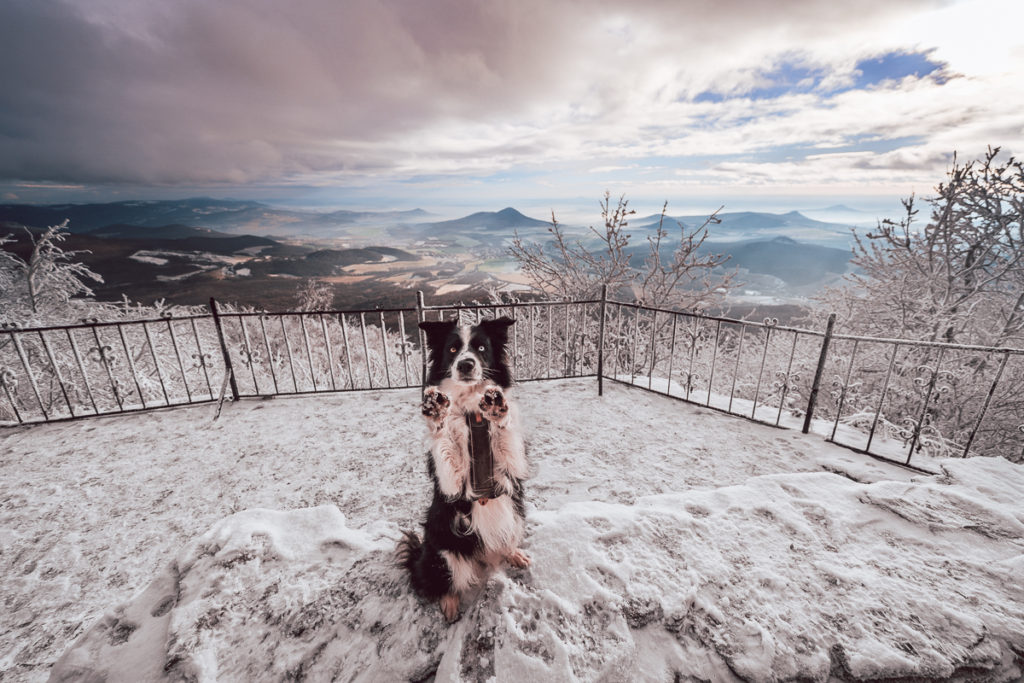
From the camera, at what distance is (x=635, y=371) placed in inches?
374

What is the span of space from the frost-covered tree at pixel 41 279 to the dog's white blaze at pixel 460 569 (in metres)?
16.1

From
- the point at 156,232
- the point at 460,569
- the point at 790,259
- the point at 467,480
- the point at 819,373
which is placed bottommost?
the point at 790,259

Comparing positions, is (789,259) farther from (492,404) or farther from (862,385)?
(492,404)

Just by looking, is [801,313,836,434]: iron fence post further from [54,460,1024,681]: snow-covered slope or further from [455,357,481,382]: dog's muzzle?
[455,357,481,382]: dog's muzzle

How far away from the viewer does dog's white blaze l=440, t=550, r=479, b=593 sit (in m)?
1.96

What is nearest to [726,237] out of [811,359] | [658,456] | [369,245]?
[369,245]

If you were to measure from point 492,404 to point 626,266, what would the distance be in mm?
10143

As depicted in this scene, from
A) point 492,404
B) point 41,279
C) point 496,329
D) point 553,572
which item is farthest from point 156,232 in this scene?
point 553,572

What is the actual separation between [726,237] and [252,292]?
Result: 403 ft

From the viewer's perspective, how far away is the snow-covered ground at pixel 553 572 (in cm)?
175

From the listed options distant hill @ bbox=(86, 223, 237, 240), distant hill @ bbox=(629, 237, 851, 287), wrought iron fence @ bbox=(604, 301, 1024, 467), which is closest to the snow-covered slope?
wrought iron fence @ bbox=(604, 301, 1024, 467)

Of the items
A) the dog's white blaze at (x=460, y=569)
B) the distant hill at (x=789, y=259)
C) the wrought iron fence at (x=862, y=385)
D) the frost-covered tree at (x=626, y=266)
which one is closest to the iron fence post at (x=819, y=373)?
the wrought iron fence at (x=862, y=385)

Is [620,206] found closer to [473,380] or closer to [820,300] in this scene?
[820,300]

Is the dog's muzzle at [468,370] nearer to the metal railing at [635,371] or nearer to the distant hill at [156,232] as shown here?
the metal railing at [635,371]
